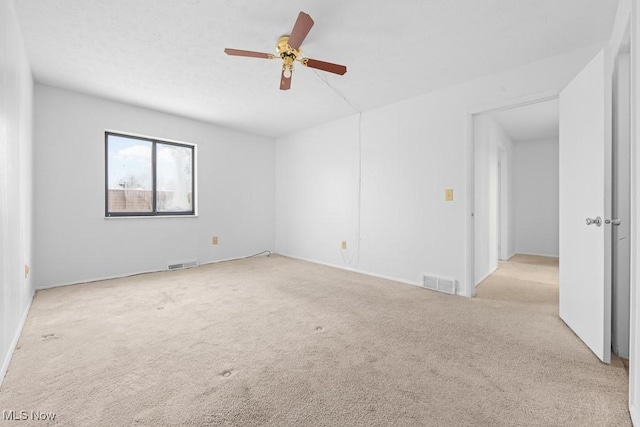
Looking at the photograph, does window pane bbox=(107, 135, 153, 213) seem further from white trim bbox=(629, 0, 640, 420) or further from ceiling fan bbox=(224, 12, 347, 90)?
white trim bbox=(629, 0, 640, 420)

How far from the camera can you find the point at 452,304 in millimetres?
2785

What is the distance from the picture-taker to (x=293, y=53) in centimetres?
231

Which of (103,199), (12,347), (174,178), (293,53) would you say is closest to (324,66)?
(293,53)

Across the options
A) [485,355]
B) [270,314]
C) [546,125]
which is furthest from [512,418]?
[546,125]

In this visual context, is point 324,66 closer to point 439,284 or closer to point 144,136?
point 439,284

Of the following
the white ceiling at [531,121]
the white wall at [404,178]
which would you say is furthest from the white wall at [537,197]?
the white wall at [404,178]

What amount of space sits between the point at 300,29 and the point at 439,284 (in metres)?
2.93

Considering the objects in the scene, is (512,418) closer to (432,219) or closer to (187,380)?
(187,380)

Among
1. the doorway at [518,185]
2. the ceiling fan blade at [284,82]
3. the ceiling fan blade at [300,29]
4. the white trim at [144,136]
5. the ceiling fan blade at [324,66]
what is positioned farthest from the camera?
the doorway at [518,185]

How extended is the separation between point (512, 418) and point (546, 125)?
531 cm

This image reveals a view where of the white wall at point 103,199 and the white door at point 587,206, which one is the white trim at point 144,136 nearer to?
the white wall at point 103,199

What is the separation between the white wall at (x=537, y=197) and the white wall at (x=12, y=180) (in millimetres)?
7595

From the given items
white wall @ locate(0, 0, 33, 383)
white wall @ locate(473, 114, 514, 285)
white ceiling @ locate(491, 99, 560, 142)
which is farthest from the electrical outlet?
white wall @ locate(0, 0, 33, 383)

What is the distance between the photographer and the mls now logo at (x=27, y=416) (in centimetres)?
125
